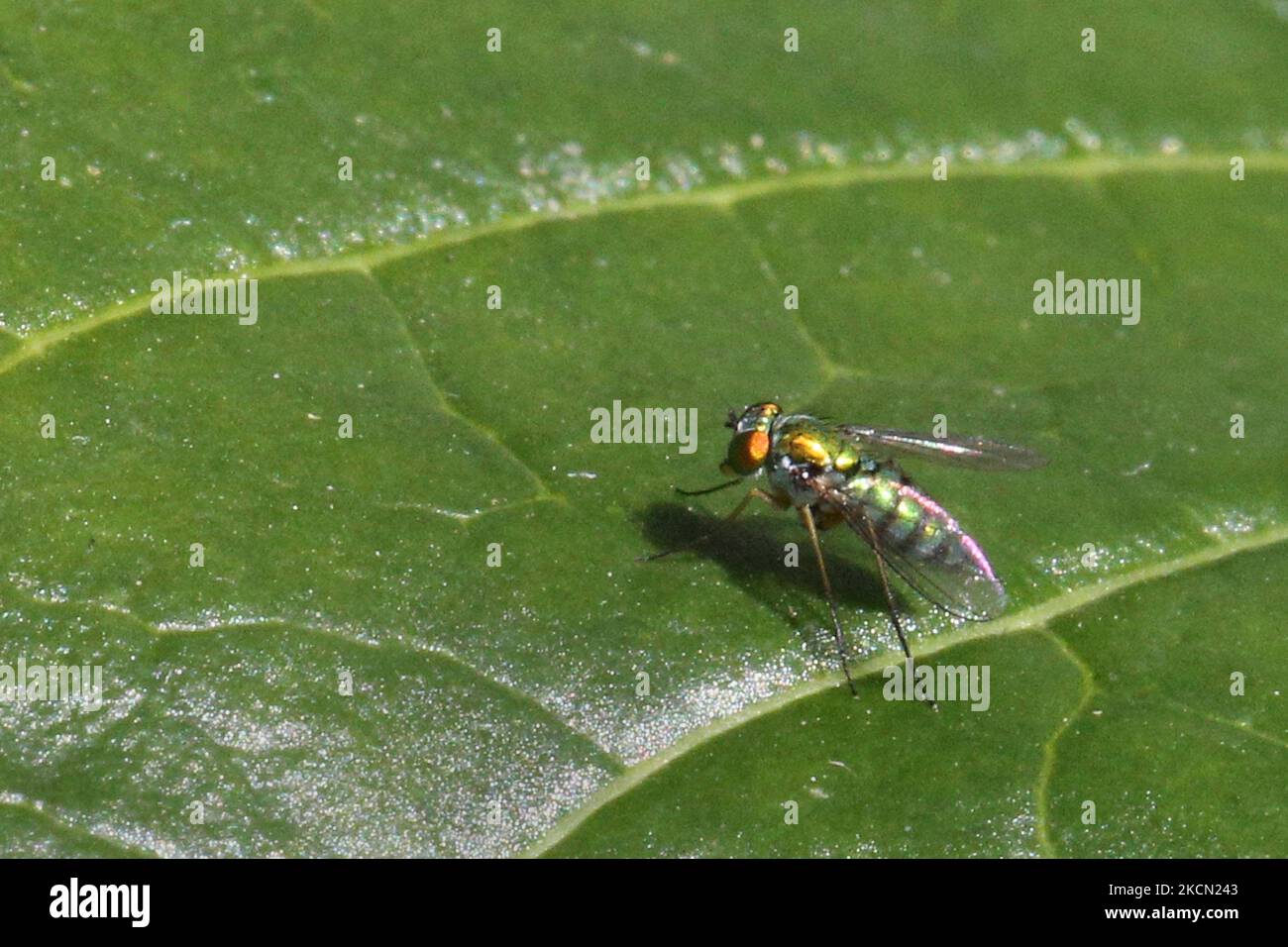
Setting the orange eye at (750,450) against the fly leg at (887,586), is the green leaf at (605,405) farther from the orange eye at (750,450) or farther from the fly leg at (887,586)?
the orange eye at (750,450)

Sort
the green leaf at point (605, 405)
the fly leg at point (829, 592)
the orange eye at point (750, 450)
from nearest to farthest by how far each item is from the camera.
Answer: the green leaf at point (605, 405) < the fly leg at point (829, 592) < the orange eye at point (750, 450)

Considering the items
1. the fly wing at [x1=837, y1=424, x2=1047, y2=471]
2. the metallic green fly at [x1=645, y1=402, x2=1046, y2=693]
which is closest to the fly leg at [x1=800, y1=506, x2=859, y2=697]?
the metallic green fly at [x1=645, y1=402, x2=1046, y2=693]

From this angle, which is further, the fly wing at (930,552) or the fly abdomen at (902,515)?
the fly abdomen at (902,515)

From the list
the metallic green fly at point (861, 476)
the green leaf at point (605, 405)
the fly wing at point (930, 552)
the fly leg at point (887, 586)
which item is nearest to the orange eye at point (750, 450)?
the metallic green fly at point (861, 476)

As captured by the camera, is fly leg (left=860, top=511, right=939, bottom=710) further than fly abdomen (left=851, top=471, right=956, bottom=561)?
No

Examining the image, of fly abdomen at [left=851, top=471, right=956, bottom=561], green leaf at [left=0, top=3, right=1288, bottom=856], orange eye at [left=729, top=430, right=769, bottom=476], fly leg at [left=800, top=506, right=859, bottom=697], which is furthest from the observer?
orange eye at [left=729, top=430, right=769, bottom=476]

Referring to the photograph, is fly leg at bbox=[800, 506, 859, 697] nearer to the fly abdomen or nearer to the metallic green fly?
the metallic green fly

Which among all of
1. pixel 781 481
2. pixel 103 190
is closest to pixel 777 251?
pixel 781 481

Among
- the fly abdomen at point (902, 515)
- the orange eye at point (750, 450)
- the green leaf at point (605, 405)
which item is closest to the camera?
the green leaf at point (605, 405)

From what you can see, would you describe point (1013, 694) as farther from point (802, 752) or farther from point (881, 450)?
point (881, 450)
